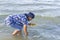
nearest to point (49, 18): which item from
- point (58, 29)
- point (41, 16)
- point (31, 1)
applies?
point (41, 16)

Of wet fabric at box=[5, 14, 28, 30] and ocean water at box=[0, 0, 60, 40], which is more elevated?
wet fabric at box=[5, 14, 28, 30]

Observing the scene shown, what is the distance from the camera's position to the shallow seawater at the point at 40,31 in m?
7.79

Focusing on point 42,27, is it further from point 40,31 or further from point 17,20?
point 17,20

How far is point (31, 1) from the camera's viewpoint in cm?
1641

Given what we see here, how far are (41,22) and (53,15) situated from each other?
177cm

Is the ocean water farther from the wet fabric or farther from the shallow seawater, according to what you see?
the wet fabric

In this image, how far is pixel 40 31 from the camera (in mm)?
8516

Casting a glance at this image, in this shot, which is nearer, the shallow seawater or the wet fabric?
the wet fabric

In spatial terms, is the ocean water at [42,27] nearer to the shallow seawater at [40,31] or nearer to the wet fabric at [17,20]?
the shallow seawater at [40,31]

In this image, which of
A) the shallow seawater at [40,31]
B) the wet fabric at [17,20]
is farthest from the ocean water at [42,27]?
the wet fabric at [17,20]

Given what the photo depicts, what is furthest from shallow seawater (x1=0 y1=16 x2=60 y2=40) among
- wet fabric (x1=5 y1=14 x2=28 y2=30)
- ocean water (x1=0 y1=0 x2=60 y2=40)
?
wet fabric (x1=5 y1=14 x2=28 y2=30)

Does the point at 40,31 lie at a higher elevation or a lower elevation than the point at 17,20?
lower

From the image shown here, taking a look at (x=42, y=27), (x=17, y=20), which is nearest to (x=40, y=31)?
(x=42, y=27)

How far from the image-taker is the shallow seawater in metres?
7.79
